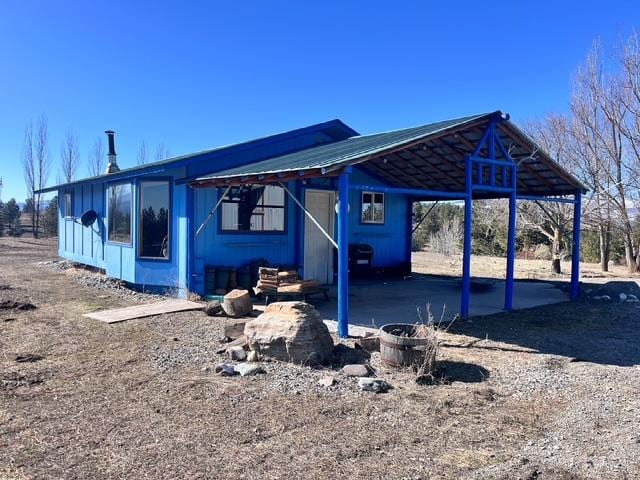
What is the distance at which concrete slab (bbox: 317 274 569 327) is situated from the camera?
27.5 feet

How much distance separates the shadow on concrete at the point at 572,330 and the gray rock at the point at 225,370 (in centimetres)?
318

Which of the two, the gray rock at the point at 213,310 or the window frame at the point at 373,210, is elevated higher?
the window frame at the point at 373,210

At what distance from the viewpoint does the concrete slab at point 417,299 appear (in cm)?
838

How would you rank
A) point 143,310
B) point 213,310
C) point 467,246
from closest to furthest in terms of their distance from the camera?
1. point 467,246
2. point 213,310
3. point 143,310

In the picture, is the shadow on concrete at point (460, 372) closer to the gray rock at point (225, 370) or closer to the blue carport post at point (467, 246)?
the gray rock at point (225, 370)

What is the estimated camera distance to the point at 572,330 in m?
7.64

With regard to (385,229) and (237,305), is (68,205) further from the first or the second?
(237,305)

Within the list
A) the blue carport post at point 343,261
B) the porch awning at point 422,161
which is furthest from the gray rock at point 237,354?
the porch awning at point 422,161

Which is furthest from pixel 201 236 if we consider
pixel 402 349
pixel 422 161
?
pixel 402 349

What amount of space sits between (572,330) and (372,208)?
661 cm

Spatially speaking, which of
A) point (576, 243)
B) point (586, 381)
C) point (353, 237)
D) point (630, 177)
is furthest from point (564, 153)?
point (586, 381)

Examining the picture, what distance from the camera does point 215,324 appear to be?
755cm

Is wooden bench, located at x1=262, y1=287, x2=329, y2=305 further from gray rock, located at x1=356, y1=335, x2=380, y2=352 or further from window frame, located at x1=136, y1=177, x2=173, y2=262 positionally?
gray rock, located at x1=356, y1=335, x2=380, y2=352

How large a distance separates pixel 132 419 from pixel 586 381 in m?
4.37
